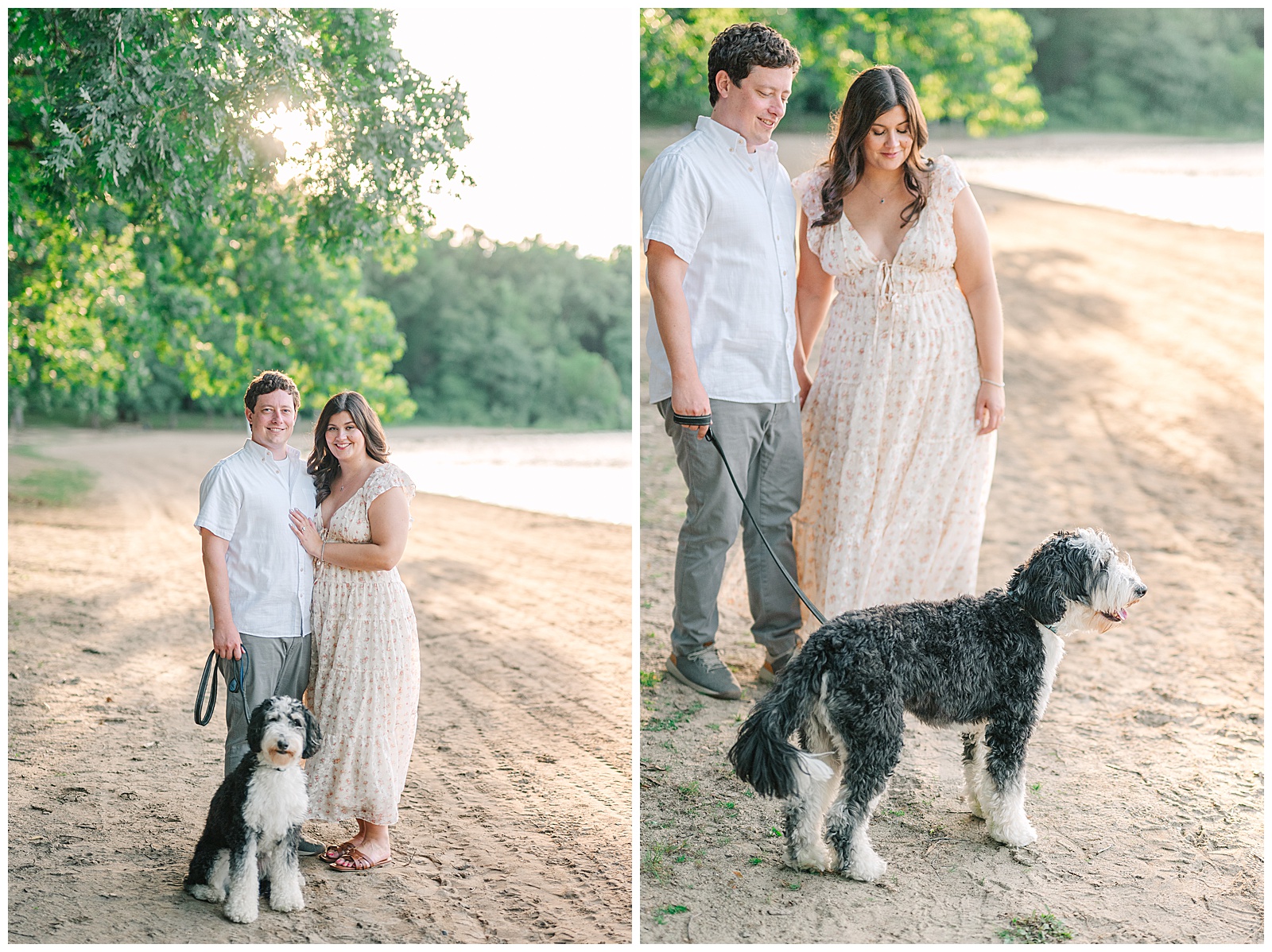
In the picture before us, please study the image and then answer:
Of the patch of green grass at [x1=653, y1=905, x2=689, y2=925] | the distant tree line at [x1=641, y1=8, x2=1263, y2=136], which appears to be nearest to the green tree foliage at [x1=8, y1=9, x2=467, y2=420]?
the patch of green grass at [x1=653, y1=905, x2=689, y2=925]

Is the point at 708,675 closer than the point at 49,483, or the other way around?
the point at 708,675

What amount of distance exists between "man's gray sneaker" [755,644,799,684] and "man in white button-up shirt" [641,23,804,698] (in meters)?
0.34

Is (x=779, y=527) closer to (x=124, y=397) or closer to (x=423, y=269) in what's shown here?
(x=124, y=397)

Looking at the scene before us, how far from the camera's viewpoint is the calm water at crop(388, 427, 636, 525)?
50.0 ft

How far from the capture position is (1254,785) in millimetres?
4059

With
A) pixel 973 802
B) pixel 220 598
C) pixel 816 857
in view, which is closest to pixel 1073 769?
pixel 973 802

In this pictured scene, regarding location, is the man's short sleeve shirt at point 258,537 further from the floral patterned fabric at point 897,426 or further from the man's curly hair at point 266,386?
the floral patterned fabric at point 897,426

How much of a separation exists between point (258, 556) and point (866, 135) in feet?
8.16

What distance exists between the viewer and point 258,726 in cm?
311

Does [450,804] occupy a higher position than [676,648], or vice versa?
[676,648]

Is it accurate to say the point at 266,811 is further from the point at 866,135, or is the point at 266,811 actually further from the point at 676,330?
the point at 866,135

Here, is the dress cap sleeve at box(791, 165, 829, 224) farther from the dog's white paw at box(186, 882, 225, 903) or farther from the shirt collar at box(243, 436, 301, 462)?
the dog's white paw at box(186, 882, 225, 903)

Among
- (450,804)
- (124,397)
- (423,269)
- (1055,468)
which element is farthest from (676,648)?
(423,269)

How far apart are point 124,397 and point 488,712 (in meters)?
32.5
